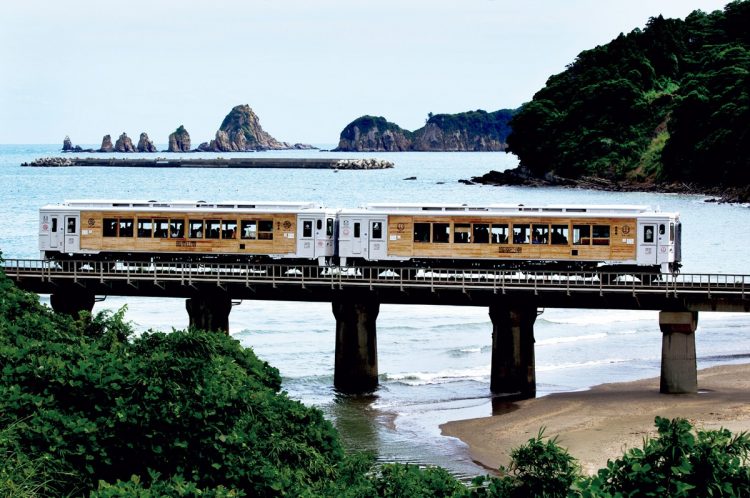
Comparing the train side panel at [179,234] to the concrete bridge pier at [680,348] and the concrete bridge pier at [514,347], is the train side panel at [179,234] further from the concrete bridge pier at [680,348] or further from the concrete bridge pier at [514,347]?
the concrete bridge pier at [680,348]

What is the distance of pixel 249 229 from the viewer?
51.3 m

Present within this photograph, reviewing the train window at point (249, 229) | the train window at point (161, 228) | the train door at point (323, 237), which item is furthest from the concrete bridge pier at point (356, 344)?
the train window at point (161, 228)

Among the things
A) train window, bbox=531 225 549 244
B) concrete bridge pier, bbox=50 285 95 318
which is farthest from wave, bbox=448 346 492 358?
concrete bridge pier, bbox=50 285 95 318

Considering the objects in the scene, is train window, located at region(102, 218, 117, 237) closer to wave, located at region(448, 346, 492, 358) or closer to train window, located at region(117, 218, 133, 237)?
train window, located at region(117, 218, 133, 237)

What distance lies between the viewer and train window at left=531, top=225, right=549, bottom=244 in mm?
49281

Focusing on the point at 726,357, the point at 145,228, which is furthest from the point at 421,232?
the point at 726,357

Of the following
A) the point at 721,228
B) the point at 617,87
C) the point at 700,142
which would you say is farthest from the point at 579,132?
the point at 721,228

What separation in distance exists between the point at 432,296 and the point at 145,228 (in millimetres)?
12477

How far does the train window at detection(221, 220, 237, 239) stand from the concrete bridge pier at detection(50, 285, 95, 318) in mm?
5757

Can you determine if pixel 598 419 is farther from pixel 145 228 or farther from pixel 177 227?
pixel 145 228

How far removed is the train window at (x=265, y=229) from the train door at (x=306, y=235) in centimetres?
111

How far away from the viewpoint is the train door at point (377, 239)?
50.3 metres

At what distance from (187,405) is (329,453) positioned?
12.8ft

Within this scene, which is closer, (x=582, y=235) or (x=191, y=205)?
(x=582, y=235)
